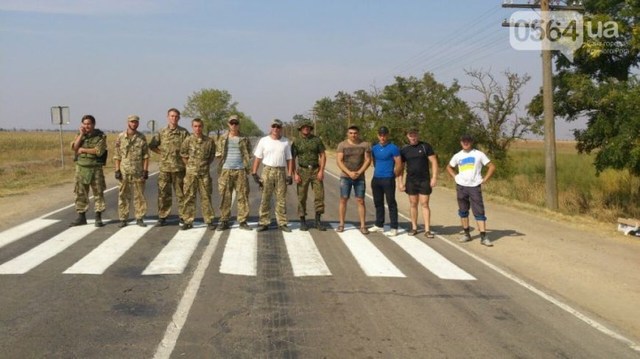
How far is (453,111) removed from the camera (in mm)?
31734

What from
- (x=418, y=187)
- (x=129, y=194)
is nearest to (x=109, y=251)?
(x=129, y=194)

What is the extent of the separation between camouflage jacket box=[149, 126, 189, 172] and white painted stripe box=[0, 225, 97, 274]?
1.66 m

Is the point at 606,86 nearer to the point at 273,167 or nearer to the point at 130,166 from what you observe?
the point at 273,167

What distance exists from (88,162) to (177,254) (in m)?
3.30

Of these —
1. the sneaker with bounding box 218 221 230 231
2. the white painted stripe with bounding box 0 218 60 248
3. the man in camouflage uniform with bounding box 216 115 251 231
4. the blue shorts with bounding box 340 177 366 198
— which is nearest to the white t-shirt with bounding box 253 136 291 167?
the man in camouflage uniform with bounding box 216 115 251 231

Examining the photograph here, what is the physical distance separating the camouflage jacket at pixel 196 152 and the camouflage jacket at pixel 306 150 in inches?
58.9

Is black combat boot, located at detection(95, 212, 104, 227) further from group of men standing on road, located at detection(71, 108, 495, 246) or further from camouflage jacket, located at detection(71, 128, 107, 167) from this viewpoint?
camouflage jacket, located at detection(71, 128, 107, 167)

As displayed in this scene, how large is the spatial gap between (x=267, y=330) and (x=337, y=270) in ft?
7.72

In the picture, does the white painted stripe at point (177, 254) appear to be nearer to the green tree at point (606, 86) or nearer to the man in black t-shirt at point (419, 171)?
the man in black t-shirt at point (419, 171)

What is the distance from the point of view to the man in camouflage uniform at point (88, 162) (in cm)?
984

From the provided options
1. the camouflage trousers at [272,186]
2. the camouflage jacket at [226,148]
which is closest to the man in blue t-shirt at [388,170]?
the camouflage trousers at [272,186]

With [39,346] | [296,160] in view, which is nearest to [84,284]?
[39,346]

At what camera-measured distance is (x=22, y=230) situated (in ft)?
31.8

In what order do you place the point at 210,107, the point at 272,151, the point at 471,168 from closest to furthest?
1. the point at 471,168
2. the point at 272,151
3. the point at 210,107
